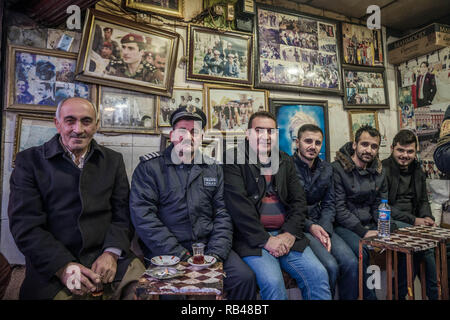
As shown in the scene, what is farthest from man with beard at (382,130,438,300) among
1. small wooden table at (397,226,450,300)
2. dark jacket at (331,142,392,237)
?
small wooden table at (397,226,450,300)

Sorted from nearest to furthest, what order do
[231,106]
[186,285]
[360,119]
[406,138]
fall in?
[186,285] → [406,138] → [231,106] → [360,119]

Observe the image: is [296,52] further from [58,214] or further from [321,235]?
[58,214]

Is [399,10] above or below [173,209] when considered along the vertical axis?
above

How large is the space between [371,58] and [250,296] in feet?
12.4

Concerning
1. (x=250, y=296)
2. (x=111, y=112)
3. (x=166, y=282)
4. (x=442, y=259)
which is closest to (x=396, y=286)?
(x=442, y=259)

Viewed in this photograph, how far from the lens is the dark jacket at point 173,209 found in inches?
88.1

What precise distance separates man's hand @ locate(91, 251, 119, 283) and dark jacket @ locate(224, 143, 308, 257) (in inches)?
38.0

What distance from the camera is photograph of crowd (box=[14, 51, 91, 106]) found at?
2574 mm

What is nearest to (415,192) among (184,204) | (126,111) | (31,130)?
(184,204)

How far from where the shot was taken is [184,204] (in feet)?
7.79

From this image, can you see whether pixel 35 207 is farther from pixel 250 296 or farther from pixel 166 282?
pixel 250 296

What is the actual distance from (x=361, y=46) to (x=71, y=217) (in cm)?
420

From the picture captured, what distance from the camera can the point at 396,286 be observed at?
2.65 m

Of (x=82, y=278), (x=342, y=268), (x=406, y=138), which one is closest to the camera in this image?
(x=82, y=278)
